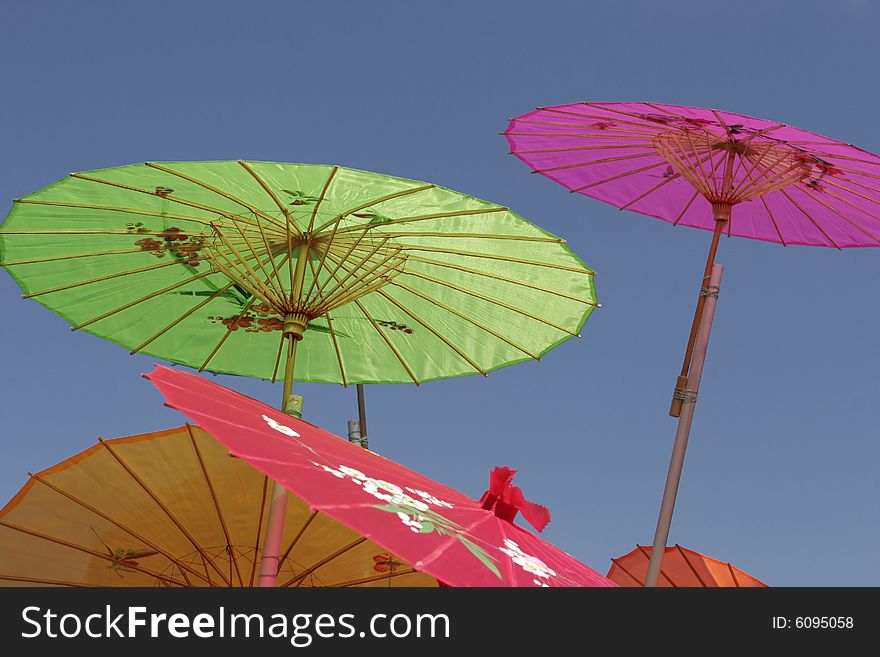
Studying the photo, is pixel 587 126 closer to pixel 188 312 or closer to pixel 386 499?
pixel 188 312

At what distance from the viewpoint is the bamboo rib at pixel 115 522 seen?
22.4 feet

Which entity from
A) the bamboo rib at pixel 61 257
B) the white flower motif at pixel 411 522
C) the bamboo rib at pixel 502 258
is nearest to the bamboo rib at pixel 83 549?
the bamboo rib at pixel 61 257

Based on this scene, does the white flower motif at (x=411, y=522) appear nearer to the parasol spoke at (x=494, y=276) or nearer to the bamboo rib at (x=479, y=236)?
the bamboo rib at (x=479, y=236)

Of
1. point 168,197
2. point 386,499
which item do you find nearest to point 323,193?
point 168,197

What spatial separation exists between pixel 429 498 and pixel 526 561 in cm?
39

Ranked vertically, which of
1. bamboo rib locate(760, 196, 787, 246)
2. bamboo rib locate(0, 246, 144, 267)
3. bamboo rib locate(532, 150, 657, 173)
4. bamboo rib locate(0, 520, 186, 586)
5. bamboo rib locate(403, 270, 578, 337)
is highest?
bamboo rib locate(532, 150, 657, 173)

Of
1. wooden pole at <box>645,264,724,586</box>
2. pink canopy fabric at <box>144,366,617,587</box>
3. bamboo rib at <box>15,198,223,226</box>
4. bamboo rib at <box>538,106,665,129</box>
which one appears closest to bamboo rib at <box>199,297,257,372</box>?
bamboo rib at <box>15,198,223,226</box>

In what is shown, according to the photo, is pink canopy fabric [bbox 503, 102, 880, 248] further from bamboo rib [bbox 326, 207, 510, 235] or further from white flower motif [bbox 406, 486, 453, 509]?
white flower motif [bbox 406, 486, 453, 509]

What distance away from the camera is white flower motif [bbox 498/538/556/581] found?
11.6 feet

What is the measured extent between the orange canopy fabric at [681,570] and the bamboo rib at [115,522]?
4.35m

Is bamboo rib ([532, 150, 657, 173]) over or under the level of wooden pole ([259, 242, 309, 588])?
over

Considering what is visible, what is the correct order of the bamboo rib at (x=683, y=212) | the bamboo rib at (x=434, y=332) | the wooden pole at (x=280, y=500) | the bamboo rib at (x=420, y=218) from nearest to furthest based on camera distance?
the wooden pole at (x=280, y=500) < the bamboo rib at (x=420, y=218) < the bamboo rib at (x=434, y=332) < the bamboo rib at (x=683, y=212)

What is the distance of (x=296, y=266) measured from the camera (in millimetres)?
5945

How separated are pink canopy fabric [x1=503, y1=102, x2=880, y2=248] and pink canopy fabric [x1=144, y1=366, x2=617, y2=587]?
3151 mm
